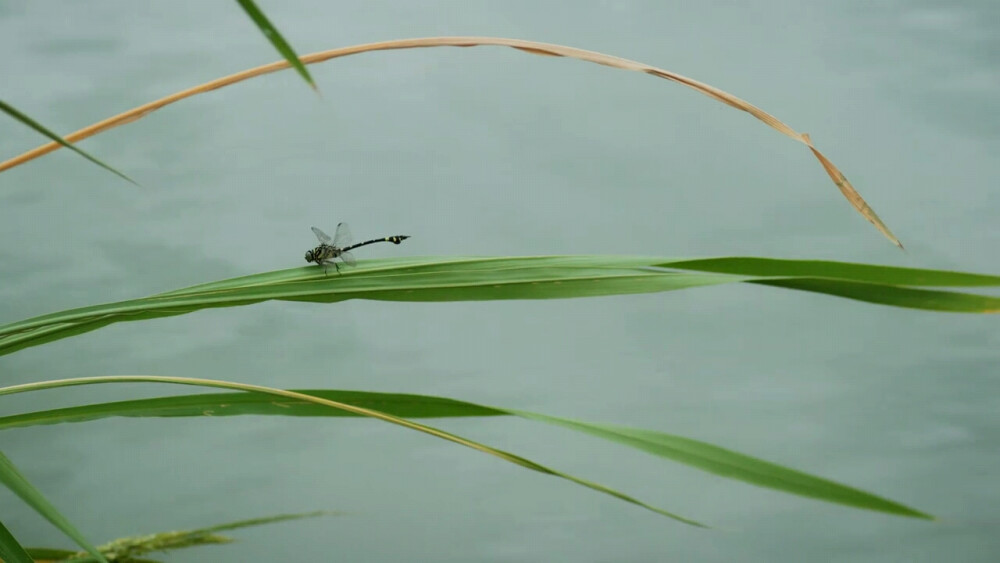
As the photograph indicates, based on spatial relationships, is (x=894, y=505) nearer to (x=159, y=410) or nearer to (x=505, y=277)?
(x=505, y=277)

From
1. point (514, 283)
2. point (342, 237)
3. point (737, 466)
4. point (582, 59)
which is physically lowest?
point (737, 466)

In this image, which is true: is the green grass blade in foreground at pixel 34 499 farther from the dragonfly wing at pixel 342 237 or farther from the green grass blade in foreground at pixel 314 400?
the dragonfly wing at pixel 342 237

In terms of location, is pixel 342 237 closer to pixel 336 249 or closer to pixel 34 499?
pixel 336 249

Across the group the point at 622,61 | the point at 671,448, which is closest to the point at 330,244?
the point at 622,61

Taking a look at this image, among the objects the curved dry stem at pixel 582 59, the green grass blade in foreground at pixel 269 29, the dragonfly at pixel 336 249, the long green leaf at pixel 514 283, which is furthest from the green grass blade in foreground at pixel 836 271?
the dragonfly at pixel 336 249

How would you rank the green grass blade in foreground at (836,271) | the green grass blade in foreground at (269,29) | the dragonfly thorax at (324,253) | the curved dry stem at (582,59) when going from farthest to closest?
the dragonfly thorax at (324,253), the curved dry stem at (582,59), the green grass blade in foreground at (836,271), the green grass blade in foreground at (269,29)

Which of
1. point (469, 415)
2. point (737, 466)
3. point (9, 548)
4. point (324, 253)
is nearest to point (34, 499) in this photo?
point (9, 548)

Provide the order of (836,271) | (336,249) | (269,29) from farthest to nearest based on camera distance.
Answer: (336,249), (836,271), (269,29)
